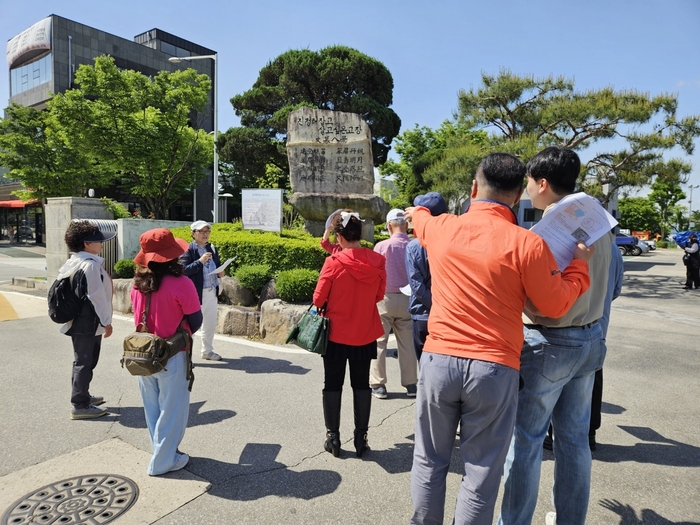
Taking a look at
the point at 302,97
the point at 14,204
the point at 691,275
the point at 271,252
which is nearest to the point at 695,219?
the point at 691,275

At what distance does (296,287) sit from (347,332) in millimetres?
3769

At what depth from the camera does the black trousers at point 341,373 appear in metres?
3.42

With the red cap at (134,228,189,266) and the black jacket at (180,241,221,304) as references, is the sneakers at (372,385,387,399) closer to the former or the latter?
the black jacket at (180,241,221,304)

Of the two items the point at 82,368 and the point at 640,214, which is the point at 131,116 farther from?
the point at 640,214

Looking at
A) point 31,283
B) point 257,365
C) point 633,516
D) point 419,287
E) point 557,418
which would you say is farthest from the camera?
point 31,283

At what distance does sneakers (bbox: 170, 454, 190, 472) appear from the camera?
125 inches

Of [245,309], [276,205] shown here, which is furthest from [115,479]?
[276,205]

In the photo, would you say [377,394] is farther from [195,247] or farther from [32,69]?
[32,69]

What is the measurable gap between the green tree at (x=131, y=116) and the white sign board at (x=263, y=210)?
10550 mm

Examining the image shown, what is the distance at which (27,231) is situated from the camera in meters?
33.6

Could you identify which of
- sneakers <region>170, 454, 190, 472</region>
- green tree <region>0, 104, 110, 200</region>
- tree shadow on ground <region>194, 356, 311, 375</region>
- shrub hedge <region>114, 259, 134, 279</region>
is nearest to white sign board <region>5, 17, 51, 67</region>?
green tree <region>0, 104, 110, 200</region>

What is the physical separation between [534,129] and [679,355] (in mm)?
10481

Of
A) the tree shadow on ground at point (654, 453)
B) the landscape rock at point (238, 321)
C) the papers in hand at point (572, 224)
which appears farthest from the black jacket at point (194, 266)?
the tree shadow on ground at point (654, 453)

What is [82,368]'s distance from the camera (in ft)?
13.5
